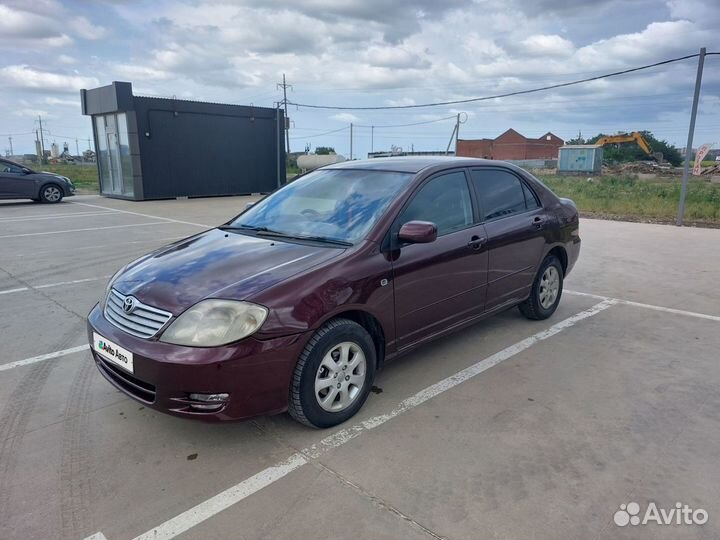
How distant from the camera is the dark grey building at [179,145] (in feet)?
58.3

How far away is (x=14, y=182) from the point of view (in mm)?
15828

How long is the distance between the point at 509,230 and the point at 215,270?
2.55m

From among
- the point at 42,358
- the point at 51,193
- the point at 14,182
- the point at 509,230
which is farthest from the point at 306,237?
the point at 51,193

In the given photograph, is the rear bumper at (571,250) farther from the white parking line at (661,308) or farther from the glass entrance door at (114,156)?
the glass entrance door at (114,156)

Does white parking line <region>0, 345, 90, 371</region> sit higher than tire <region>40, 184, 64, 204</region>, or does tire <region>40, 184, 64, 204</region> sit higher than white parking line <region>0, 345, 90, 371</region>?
tire <region>40, 184, 64, 204</region>

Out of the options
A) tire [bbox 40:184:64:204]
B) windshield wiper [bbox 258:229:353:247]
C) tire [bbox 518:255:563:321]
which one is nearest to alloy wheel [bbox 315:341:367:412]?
windshield wiper [bbox 258:229:353:247]

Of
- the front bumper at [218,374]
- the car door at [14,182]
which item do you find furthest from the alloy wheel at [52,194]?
the front bumper at [218,374]

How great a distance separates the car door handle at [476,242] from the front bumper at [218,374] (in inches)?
68.5

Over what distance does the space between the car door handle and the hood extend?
4.09ft

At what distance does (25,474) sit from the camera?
105 inches

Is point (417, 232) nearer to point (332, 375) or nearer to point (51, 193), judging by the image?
point (332, 375)

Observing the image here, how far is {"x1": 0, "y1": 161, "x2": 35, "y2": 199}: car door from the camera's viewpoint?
15.6 m

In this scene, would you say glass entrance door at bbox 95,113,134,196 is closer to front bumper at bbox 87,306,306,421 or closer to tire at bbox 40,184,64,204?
tire at bbox 40,184,64,204

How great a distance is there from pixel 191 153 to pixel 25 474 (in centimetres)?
1806
